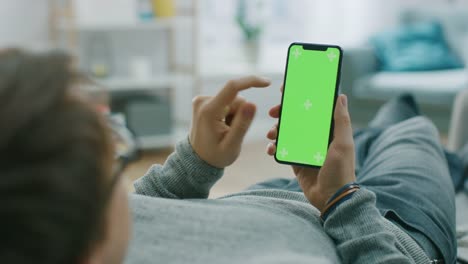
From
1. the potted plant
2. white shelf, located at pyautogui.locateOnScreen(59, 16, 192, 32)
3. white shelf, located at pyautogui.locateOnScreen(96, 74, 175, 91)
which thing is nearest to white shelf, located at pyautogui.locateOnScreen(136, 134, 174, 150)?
white shelf, located at pyautogui.locateOnScreen(96, 74, 175, 91)

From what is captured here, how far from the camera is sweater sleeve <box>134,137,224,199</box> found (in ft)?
2.93

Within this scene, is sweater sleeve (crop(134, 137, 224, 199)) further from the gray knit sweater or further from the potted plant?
the potted plant

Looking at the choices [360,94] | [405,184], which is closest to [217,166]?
[405,184]

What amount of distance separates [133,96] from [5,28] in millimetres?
687

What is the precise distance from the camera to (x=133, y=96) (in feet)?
10.4

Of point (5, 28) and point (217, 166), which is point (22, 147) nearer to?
point (217, 166)

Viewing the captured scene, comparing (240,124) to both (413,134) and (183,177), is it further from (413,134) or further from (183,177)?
(413,134)

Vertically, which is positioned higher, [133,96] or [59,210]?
[59,210]

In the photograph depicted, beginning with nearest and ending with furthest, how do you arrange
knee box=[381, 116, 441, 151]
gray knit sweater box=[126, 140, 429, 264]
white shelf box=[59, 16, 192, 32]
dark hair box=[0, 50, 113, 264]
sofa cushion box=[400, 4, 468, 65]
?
dark hair box=[0, 50, 113, 264] → gray knit sweater box=[126, 140, 429, 264] → knee box=[381, 116, 441, 151] → white shelf box=[59, 16, 192, 32] → sofa cushion box=[400, 4, 468, 65]

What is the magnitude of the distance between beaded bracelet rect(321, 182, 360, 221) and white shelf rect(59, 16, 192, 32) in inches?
89.0

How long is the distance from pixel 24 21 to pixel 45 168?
2.75m

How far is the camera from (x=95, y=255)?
515mm

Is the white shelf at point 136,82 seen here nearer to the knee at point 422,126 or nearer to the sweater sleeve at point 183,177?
the knee at point 422,126

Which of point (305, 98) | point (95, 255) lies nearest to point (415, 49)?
point (305, 98)
